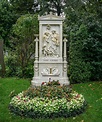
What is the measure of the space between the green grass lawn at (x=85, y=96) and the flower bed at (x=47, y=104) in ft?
0.50

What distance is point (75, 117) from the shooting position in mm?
5258

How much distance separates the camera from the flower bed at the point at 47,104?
17.2 feet

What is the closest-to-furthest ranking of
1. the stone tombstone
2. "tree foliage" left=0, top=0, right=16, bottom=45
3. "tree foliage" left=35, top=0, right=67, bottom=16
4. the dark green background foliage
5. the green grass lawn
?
the green grass lawn, the stone tombstone, the dark green background foliage, "tree foliage" left=0, top=0, right=16, bottom=45, "tree foliage" left=35, top=0, right=67, bottom=16

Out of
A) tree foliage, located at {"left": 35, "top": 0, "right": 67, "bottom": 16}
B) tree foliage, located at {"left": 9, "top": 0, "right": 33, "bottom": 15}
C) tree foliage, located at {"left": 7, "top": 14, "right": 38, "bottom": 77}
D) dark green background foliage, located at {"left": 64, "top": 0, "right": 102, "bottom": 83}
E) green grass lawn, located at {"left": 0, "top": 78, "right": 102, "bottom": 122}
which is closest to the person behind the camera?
green grass lawn, located at {"left": 0, "top": 78, "right": 102, "bottom": 122}

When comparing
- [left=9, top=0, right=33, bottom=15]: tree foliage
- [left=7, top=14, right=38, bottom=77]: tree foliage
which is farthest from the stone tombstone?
[left=9, top=0, right=33, bottom=15]: tree foliage

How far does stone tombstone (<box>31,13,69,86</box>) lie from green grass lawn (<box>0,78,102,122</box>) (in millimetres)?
694

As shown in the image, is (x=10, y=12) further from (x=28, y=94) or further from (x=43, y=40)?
(x=28, y=94)

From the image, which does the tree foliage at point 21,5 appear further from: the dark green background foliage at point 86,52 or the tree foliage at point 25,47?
the dark green background foliage at point 86,52

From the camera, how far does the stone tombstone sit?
8219mm

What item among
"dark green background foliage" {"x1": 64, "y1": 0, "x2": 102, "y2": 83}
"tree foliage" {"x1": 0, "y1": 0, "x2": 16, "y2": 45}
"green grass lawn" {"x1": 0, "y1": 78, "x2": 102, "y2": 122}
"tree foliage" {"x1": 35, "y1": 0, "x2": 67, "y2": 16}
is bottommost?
"green grass lawn" {"x1": 0, "y1": 78, "x2": 102, "y2": 122}

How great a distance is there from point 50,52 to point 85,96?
2.23 metres

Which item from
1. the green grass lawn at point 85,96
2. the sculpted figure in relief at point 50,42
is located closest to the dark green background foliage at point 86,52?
the green grass lawn at point 85,96

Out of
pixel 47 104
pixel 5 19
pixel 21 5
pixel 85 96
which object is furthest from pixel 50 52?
pixel 21 5

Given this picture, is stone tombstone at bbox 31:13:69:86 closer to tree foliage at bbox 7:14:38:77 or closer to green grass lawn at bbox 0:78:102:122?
green grass lawn at bbox 0:78:102:122
